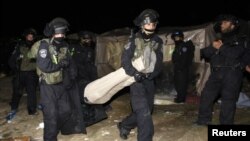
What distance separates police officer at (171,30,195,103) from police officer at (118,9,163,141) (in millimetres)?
2777

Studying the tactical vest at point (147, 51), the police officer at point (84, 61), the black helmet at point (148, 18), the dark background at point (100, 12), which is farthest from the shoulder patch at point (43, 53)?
the dark background at point (100, 12)

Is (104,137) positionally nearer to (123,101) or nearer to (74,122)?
(74,122)

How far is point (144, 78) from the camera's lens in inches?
227

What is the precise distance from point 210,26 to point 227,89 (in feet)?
10.8

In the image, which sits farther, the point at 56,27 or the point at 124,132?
the point at 124,132

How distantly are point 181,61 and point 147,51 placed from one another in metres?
3.11

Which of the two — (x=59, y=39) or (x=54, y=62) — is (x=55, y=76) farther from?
(x=59, y=39)

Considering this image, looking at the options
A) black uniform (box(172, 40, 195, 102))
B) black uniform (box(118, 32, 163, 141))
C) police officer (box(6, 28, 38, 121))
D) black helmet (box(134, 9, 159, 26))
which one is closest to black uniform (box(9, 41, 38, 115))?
police officer (box(6, 28, 38, 121))

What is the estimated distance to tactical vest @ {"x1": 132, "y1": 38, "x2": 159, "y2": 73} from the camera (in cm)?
562

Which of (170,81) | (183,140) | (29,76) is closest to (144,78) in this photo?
(183,140)

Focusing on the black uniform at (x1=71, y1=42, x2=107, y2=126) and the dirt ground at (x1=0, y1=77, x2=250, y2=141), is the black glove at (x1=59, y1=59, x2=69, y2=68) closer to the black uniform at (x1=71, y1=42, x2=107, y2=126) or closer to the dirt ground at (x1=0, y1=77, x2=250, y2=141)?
the black uniform at (x1=71, y1=42, x2=107, y2=126)

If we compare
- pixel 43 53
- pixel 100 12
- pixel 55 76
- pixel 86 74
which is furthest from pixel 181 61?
pixel 100 12

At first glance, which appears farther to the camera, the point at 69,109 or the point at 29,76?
the point at 29,76

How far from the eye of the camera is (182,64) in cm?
859
